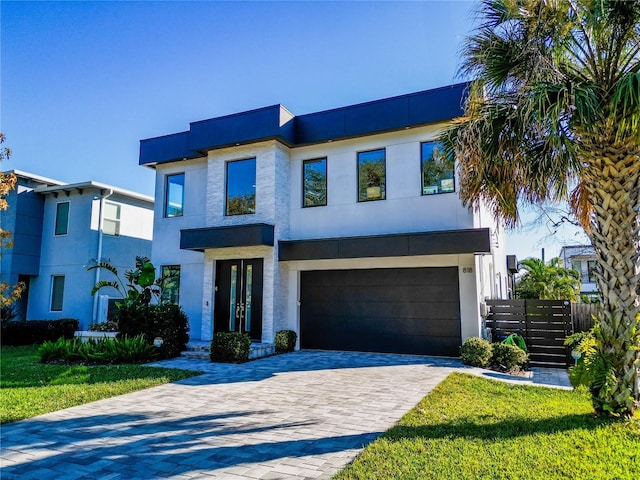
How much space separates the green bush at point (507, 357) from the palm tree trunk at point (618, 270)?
4.12 metres

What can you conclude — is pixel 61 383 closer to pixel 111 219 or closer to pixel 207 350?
pixel 207 350

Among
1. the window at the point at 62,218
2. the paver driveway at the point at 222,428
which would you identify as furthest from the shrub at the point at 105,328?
the paver driveway at the point at 222,428

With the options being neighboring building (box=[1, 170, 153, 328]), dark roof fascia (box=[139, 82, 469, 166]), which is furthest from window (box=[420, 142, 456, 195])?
neighboring building (box=[1, 170, 153, 328])

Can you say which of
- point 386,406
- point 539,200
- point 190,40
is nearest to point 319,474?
point 386,406

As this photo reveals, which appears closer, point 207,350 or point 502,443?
point 502,443

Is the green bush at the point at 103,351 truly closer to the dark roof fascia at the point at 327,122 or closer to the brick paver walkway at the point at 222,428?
the brick paver walkway at the point at 222,428

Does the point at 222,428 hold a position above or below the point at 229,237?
below

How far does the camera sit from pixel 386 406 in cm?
666

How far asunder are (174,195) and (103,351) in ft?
21.7

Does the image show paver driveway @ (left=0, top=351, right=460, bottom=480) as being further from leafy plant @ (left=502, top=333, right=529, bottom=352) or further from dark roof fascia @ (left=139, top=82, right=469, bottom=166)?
dark roof fascia @ (left=139, top=82, right=469, bottom=166)

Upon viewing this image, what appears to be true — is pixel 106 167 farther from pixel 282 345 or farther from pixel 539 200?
pixel 539 200

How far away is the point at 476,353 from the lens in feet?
33.1

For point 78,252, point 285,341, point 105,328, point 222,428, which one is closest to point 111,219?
point 78,252

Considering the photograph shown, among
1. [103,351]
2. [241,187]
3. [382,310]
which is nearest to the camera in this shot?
[103,351]
